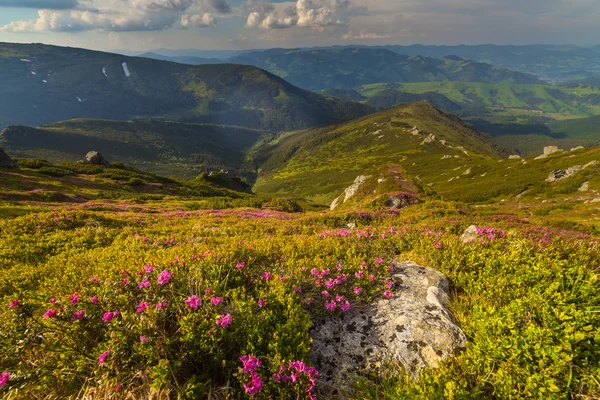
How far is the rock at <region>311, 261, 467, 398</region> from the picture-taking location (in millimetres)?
4285

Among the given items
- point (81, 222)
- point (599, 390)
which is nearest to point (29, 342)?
point (599, 390)

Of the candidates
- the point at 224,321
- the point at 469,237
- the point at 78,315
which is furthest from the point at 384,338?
the point at 469,237

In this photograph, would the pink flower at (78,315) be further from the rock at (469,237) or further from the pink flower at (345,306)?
the rock at (469,237)

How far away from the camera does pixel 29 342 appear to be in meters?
3.95

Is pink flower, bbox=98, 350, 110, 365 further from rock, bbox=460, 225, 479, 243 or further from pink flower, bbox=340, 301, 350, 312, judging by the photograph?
rock, bbox=460, 225, 479, 243

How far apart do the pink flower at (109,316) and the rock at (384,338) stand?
10.2 ft

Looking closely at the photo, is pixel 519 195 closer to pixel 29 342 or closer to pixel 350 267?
pixel 350 267

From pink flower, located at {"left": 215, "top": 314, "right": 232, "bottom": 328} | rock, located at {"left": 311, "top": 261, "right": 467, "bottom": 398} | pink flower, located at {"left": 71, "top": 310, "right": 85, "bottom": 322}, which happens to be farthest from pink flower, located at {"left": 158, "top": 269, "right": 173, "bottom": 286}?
rock, located at {"left": 311, "top": 261, "right": 467, "bottom": 398}

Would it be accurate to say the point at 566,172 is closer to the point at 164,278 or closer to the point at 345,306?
the point at 345,306

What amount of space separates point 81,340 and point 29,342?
699 millimetres

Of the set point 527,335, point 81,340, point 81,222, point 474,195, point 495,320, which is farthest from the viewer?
point 474,195

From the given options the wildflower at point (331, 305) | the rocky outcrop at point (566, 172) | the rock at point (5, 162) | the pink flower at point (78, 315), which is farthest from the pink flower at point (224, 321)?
the rocky outcrop at point (566, 172)

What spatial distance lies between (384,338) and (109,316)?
4.39 m

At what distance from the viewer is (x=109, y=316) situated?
13.0 feet
